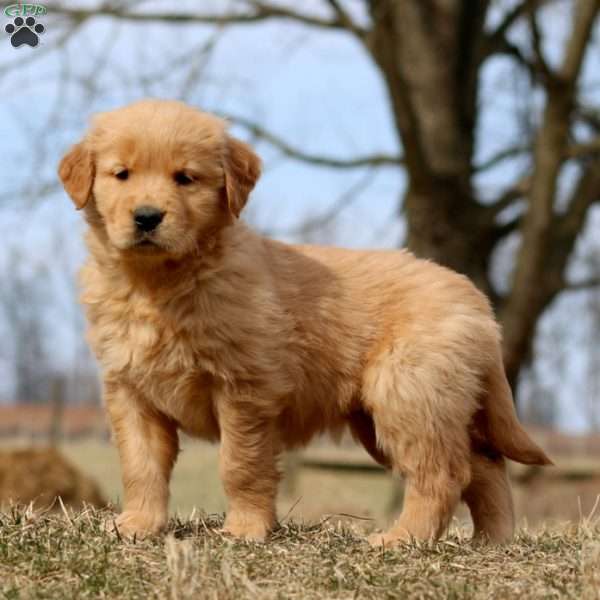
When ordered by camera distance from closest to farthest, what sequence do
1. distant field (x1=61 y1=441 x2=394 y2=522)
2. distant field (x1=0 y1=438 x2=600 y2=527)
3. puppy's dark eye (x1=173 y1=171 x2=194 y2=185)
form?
puppy's dark eye (x1=173 y1=171 x2=194 y2=185)
distant field (x1=0 y1=438 x2=600 y2=527)
distant field (x1=61 y1=441 x2=394 y2=522)

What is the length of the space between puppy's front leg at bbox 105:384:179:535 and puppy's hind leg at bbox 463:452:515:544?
1.63 m

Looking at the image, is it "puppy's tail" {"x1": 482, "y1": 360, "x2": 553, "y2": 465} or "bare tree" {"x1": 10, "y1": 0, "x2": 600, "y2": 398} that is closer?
"puppy's tail" {"x1": 482, "y1": 360, "x2": 553, "y2": 465}

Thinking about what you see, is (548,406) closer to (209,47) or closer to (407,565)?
(209,47)

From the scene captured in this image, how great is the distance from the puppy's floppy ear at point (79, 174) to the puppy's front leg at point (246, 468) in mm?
1182

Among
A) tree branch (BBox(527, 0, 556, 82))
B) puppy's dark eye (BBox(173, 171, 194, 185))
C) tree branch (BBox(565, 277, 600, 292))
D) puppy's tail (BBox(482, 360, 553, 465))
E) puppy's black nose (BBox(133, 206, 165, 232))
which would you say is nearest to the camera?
puppy's black nose (BBox(133, 206, 165, 232))

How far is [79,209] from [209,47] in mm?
8410

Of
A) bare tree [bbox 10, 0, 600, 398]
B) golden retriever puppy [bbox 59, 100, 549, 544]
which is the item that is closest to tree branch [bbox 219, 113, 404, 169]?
bare tree [bbox 10, 0, 600, 398]

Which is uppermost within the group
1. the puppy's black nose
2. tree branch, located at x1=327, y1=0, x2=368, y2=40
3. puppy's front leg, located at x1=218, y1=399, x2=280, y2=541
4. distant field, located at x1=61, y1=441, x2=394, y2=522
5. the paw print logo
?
tree branch, located at x1=327, y1=0, x2=368, y2=40

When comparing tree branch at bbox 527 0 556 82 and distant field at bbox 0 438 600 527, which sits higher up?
tree branch at bbox 527 0 556 82

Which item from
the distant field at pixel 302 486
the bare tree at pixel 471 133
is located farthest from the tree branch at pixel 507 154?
the distant field at pixel 302 486

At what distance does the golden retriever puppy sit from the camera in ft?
16.1

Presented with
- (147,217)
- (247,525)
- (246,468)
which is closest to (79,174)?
(147,217)

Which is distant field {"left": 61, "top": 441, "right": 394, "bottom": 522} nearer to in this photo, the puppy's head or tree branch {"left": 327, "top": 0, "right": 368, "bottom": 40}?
tree branch {"left": 327, "top": 0, "right": 368, "bottom": 40}

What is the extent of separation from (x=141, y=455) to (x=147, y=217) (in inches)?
48.0
